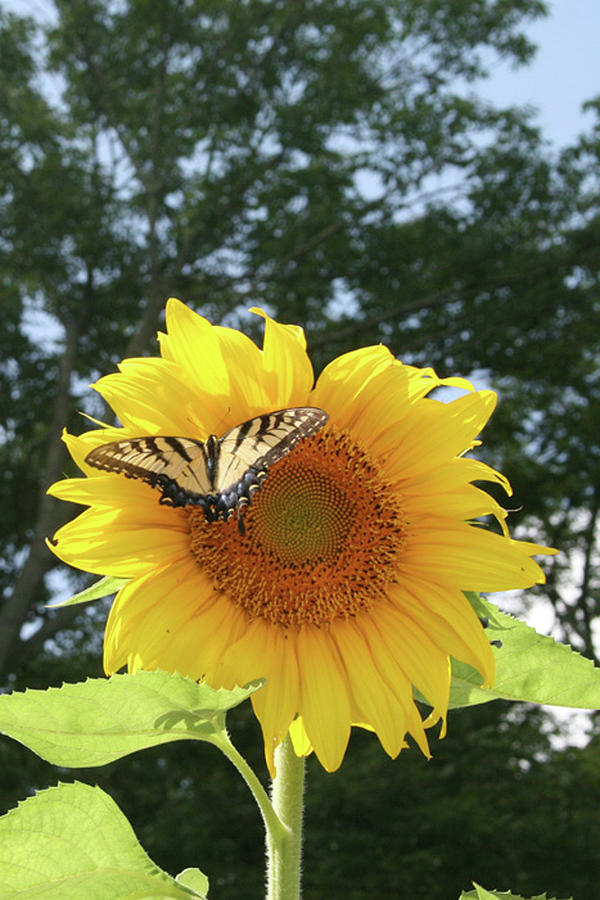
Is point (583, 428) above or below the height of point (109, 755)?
above

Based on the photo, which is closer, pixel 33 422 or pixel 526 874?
pixel 526 874

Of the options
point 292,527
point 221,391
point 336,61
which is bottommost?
point 292,527

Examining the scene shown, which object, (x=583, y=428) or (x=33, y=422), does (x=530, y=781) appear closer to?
(x=583, y=428)

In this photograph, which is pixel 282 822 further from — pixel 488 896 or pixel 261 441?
pixel 261 441

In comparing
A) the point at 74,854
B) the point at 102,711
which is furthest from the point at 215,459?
the point at 74,854

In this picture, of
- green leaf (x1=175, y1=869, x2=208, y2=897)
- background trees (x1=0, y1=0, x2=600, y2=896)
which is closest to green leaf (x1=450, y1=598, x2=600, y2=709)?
green leaf (x1=175, y1=869, x2=208, y2=897)

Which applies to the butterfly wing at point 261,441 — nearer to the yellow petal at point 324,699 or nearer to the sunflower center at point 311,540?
the sunflower center at point 311,540

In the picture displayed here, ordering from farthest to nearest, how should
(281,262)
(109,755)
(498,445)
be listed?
1. (498,445)
2. (281,262)
3. (109,755)

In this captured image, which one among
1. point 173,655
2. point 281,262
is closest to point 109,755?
point 173,655
